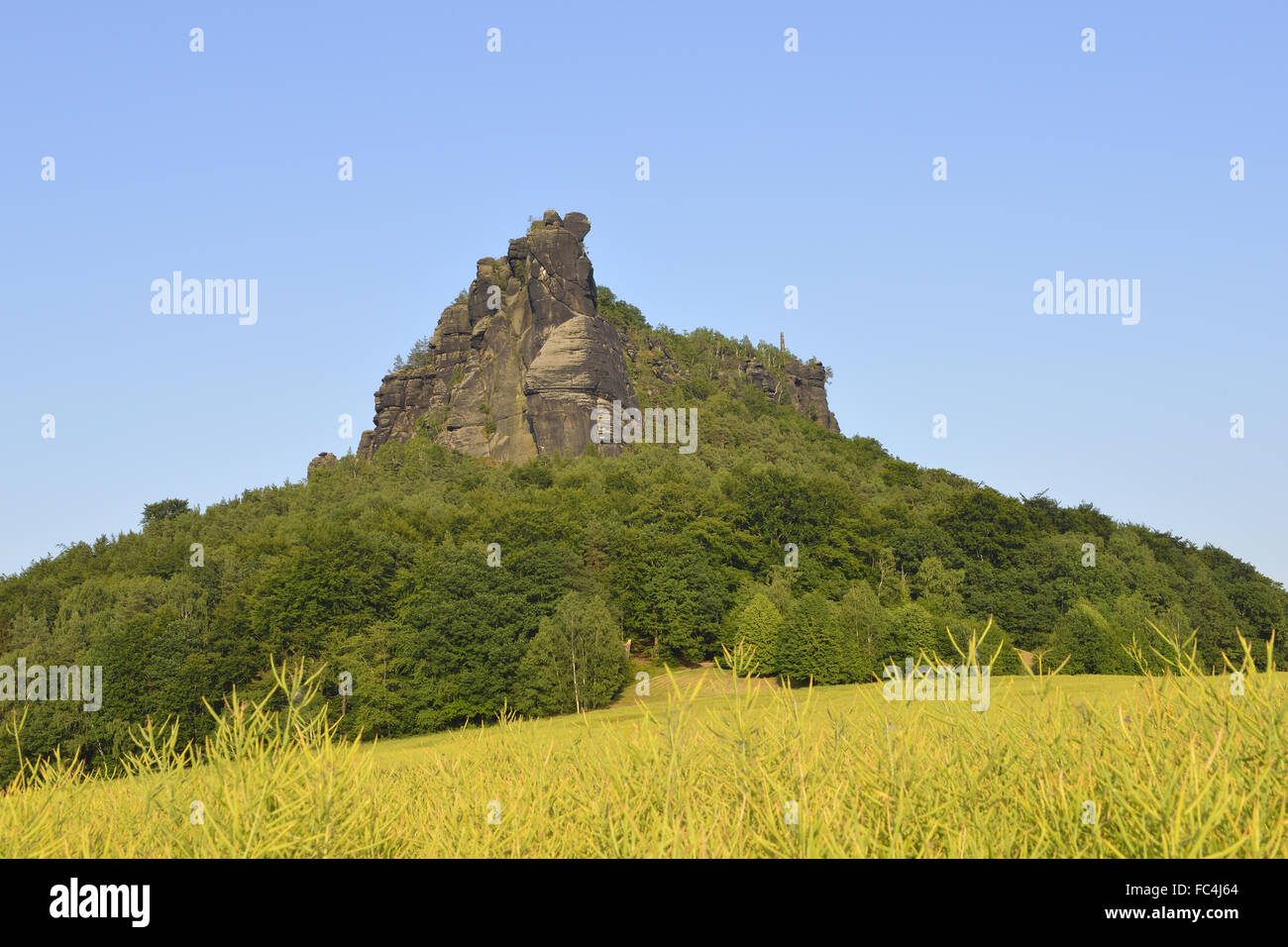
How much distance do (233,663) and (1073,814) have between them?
66496 mm

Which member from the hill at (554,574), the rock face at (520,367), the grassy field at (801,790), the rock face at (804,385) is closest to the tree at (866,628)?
the hill at (554,574)

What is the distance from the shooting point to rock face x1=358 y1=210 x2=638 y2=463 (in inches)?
4628

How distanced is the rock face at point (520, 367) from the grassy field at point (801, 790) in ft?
358

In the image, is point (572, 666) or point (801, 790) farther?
point (572, 666)

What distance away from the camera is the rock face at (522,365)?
118 m

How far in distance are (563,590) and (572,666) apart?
1071 centimetres

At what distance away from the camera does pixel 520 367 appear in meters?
126

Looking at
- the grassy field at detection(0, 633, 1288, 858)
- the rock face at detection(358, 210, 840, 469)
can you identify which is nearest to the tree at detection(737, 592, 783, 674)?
the rock face at detection(358, 210, 840, 469)

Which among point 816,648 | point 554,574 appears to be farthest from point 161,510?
point 816,648

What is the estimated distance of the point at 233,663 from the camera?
63.9 meters

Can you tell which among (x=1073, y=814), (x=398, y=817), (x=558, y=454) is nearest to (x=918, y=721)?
(x=1073, y=814)

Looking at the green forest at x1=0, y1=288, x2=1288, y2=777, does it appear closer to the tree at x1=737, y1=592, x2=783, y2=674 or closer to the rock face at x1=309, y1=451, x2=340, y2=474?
the tree at x1=737, y1=592, x2=783, y2=674

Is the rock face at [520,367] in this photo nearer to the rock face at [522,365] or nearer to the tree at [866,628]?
the rock face at [522,365]

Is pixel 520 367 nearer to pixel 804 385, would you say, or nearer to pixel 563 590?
pixel 563 590
